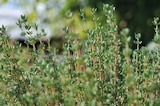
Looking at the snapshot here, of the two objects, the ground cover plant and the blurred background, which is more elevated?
the blurred background

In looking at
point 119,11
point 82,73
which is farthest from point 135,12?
point 82,73

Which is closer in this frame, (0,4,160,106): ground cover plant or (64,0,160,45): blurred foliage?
(0,4,160,106): ground cover plant

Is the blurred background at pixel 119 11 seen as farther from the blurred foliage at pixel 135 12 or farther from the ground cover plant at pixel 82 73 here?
the ground cover plant at pixel 82 73

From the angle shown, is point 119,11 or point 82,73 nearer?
point 82,73

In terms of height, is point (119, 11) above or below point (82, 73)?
above

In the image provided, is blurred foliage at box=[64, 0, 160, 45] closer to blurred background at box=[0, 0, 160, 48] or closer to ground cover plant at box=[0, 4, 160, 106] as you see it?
blurred background at box=[0, 0, 160, 48]

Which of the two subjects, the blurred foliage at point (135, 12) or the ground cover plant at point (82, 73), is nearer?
the ground cover plant at point (82, 73)

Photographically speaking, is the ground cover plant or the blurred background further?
the blurred background

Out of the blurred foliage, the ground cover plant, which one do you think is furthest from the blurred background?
the ground cover plant

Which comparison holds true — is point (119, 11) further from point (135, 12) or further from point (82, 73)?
point (82, 73)

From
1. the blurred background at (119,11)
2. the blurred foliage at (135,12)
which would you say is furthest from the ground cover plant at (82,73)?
the blurred foliage at (135,12)

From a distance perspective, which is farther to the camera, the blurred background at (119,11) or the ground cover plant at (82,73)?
the blurred background at (119,11)

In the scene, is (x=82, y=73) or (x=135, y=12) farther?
(x=135, y=12)

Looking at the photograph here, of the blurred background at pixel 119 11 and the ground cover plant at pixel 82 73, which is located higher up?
the blurred background at pixel 119 11
